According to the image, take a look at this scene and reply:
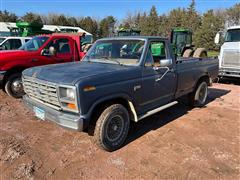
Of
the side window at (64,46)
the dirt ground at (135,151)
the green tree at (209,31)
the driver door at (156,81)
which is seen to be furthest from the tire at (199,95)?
the green tree at (209,31)

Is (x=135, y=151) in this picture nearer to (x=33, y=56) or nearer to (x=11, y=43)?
(x=33, y=56)

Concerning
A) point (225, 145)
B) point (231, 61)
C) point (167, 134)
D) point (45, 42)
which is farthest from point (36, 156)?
point (231, 61)

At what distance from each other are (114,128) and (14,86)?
14.3ft

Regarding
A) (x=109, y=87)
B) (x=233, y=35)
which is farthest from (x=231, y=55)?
(x=109, y=87)

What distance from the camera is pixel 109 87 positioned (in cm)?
385

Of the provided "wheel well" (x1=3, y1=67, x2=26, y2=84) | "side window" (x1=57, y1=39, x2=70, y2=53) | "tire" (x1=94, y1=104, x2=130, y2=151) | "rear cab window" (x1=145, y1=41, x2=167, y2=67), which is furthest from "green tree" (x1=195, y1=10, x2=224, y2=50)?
"tire" (x1=94, y1=104, x2=130, y2=151)

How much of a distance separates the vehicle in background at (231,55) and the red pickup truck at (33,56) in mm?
6465

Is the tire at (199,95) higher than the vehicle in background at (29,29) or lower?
lower

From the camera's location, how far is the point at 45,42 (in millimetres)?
7953

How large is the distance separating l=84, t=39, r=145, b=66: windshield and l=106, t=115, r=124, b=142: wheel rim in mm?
1144

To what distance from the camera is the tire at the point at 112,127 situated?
3.91 meters

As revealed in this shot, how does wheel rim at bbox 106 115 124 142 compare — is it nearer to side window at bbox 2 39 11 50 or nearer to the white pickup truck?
the white pickup truck

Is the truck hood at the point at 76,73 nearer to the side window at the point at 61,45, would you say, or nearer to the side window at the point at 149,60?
the side window at the point at 149,60

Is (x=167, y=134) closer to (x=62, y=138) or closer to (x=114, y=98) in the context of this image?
(x=114, y=98)
